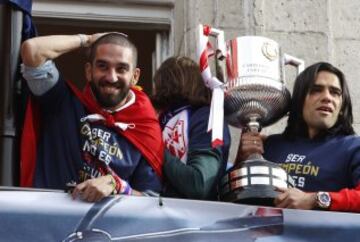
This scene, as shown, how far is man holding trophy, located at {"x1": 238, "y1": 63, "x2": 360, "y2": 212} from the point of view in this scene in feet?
13.1

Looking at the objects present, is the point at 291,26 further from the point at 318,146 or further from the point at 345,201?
the point at 345,201

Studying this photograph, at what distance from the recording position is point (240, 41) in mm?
4332

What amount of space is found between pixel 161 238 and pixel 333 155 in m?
0.90

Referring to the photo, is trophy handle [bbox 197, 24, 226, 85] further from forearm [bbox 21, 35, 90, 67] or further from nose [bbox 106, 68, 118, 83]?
forearm [bbox 21, 35, 90, 67]

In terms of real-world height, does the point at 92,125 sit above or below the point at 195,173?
above

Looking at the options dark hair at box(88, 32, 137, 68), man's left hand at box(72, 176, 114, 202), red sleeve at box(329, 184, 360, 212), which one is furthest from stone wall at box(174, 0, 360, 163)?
man's left hand at box(72, 176, 114, 202)

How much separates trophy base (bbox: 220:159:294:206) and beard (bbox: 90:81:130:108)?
516 mm

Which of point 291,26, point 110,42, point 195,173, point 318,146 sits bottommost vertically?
point 195,173

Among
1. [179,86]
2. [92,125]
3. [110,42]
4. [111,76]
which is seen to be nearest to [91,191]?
[92,125]

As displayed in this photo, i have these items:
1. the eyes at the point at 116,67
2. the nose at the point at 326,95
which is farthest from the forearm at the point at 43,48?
the nose at the point at 326,95

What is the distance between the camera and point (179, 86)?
175 inches

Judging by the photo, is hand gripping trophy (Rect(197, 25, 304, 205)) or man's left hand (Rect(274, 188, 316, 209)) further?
hand gripping trophy (Rect(197, 25, 304, 205))

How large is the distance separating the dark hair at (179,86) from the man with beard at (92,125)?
0.72ft

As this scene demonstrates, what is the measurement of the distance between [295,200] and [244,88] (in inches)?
21.0
